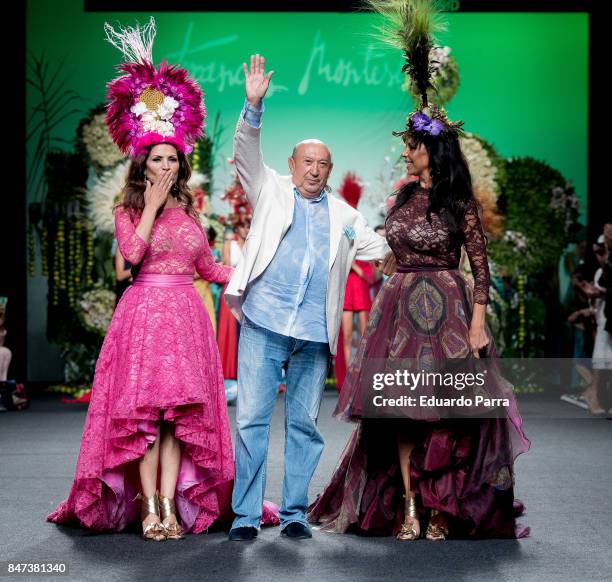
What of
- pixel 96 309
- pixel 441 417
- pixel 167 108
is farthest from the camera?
pixel 96 309

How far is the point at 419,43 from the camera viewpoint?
3930 millimetres

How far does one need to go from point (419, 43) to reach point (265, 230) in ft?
2.87

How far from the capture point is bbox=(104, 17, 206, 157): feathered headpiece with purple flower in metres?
3.93

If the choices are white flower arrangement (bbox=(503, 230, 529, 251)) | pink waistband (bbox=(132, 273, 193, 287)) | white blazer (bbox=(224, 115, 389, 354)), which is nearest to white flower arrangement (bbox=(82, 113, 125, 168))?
white flower arrangement (bbox=(503, 230, 529, 251))

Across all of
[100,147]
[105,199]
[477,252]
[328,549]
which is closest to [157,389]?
[328,549]

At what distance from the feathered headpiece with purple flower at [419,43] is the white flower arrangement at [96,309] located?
16.5 feet

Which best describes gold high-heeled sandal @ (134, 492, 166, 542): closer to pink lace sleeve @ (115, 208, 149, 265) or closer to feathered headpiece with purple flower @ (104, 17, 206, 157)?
pink lace sleeve @ (115, 208, 149, 265)

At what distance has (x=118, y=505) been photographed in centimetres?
391

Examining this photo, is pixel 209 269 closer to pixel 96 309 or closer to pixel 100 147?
pixel 96 309

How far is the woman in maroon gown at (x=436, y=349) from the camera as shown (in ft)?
12.4

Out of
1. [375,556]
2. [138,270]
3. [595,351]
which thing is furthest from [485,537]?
[595,351]

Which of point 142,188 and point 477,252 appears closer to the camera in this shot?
point 477,252

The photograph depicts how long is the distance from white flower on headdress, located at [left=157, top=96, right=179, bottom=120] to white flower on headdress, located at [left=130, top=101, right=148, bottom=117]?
5cm

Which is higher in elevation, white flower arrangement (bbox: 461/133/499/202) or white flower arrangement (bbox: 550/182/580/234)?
white flower arrangement (bbox: 461/133/499/202)
